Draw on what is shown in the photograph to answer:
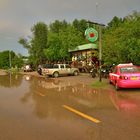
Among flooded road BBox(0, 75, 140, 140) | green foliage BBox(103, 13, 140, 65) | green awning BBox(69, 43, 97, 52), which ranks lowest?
flooded road BBox(0, 75, 140, 140)

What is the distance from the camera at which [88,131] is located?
6.17 meters

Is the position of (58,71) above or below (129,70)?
below

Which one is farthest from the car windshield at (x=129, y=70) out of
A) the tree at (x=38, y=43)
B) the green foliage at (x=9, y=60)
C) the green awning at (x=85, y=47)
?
the green foliage at (x=9, y=60)

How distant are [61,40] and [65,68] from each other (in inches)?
478

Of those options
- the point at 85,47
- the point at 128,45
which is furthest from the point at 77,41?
the point at 128,45

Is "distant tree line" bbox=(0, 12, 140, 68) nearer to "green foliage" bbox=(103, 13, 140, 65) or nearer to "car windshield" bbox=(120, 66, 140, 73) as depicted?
"green foliage" bbox=(103, 13, 140, 65)

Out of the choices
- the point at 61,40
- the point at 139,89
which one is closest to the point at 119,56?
the point at 139,89

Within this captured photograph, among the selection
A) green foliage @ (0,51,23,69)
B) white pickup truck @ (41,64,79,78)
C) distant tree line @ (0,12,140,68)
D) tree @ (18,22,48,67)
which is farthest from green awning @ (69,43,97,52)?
green foliage @ (0,51,23,69)

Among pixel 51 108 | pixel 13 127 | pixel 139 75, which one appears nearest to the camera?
pixel 13 127

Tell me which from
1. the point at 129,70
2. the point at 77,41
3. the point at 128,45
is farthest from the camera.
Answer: the point at 77,41

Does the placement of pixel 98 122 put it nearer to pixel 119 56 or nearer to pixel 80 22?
pixel 119 56

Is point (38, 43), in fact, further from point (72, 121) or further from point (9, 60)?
point (72, 121)

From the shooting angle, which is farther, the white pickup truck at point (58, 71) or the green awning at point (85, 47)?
the green awning at point (85, 47)

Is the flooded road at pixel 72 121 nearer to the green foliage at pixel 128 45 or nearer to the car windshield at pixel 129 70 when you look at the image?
the car windshield at pixel 129 70
